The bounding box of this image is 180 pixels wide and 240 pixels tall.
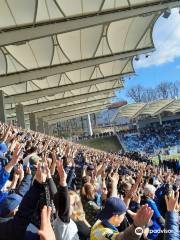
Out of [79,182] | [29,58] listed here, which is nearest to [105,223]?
[79,182]

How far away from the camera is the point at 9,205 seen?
409cm

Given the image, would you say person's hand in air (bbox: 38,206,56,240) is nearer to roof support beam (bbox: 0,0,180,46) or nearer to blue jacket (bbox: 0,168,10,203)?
blue jacket (bbox: 0,168,10,203)

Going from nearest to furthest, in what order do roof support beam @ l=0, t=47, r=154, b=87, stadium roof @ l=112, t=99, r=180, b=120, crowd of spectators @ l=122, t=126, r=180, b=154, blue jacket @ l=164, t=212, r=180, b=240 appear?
blue jacket @ l=164, t=212, r=180, b=240 < roof support beam @ l=0, t=47, r=154, b=87 < crowd of spectators @ l=122, t=126, r=180, b=154 < stadium roof @ l=112, t=99, r=180, b=120

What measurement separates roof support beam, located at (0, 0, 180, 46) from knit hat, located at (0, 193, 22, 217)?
46.7 feet

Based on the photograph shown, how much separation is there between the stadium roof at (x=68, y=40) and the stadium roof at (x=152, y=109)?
124 feet

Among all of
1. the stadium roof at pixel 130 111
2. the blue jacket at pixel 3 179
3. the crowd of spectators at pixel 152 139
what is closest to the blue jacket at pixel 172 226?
the blue jacket at pixel 3 179

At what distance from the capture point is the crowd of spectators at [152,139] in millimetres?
68875

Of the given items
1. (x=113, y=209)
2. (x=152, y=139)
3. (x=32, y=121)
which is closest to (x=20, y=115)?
(x=32, y=121)

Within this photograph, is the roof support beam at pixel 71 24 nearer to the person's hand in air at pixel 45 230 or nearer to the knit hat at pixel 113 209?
the knit hat at pixel 113 209

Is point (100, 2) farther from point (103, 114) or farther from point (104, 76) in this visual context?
point (103, 114)

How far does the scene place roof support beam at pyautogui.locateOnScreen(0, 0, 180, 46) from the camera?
58.6 ft

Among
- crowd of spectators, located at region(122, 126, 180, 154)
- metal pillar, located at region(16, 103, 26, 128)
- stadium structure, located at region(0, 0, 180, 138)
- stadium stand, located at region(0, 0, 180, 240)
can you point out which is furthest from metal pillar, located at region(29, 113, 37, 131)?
crowd of spectators, located at region(122, 126, 180, 154)

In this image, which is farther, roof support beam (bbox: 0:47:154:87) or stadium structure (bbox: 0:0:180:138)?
roof support beam (bbox: 0:47:154:87)

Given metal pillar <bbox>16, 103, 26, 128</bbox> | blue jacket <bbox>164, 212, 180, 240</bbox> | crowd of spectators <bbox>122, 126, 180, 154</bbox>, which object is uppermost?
metal pillar <bbox>16, 103, 26, 128</bbox>
